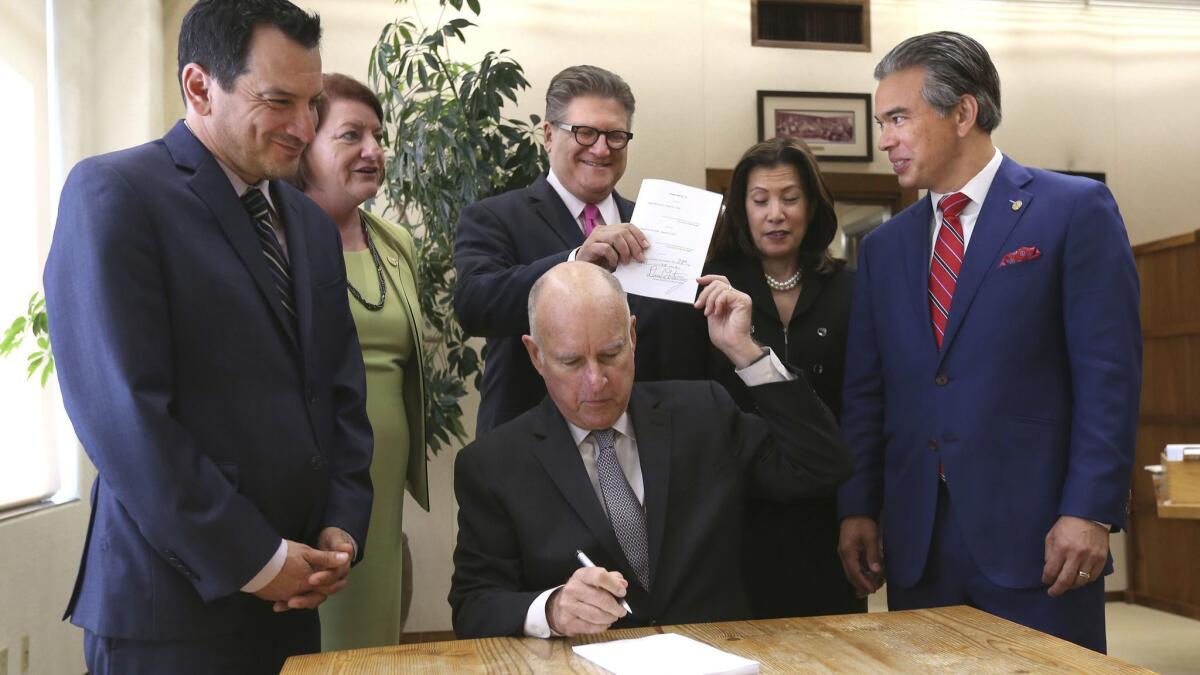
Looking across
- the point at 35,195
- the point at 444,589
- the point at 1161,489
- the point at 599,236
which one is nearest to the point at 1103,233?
the point at 599,236

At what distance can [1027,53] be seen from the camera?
6203mm

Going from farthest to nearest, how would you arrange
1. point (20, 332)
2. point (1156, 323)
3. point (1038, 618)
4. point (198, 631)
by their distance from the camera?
point (1156, 323) → point (20, 332) → point (1038, 618) → point (198, 631)

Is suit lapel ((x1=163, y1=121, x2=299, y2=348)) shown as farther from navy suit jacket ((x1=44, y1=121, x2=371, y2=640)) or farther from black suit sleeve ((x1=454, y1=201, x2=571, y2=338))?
black suit sleeve ((x1=454, y1=201, x2=571, y2=338))

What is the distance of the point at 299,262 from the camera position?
6.24ft

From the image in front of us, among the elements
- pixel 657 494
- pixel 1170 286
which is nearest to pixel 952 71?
pixel 657 494

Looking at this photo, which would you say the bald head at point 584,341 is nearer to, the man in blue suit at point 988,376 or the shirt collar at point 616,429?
the shirt collar at point 616,429

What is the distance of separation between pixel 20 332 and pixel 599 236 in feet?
6.78

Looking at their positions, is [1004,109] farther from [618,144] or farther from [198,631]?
[198,631]

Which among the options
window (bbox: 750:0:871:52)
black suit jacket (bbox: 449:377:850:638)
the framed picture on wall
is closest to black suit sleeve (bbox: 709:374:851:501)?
black suit jacket (bbox: 449:377:850:638)

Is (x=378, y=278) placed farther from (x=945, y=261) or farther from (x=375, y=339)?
(x=945, y=261)

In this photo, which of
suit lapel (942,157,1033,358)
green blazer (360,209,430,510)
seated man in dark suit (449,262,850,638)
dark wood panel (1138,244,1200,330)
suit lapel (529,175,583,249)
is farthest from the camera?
dark wood panel (1138,244,1200,330)

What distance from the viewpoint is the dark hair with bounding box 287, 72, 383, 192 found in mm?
2570

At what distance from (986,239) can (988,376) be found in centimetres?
29

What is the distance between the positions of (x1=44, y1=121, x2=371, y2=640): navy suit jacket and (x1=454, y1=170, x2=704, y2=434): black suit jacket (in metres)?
0.73
